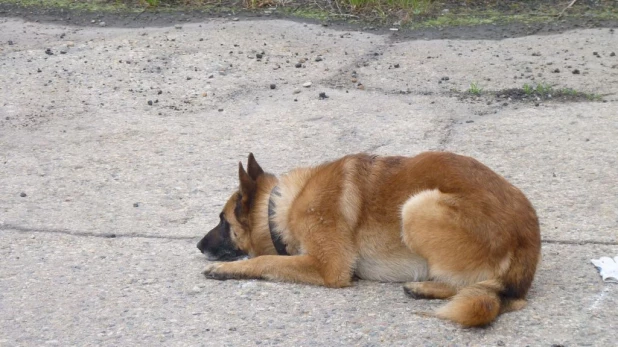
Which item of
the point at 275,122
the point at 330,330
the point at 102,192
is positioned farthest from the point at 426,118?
the point at 330,330

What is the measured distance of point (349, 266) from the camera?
15.3 ft

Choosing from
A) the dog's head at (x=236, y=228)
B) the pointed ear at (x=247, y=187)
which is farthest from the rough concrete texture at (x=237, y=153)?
the pointed ear at (x=247, y=187)

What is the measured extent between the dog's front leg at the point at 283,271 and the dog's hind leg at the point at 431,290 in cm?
41

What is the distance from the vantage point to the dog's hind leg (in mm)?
4391

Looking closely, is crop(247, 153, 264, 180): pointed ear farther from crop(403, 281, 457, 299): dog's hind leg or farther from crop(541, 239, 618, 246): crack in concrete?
crop(541, 239, 618, 246): crack in concrete

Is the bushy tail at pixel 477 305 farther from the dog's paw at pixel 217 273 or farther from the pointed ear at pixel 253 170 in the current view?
the pointed ear at pixel 253 170

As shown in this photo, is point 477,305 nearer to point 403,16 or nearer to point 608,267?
point 608,267

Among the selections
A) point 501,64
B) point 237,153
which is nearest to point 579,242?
point 237,153

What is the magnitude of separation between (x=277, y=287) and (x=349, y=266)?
0.41 m

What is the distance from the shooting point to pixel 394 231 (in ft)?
15.2

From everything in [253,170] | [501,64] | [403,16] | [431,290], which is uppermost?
[403,16]

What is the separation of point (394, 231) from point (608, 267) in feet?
3.82

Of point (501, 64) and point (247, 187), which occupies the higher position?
point (501, 64)

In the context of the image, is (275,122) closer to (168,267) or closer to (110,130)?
(110,130)
